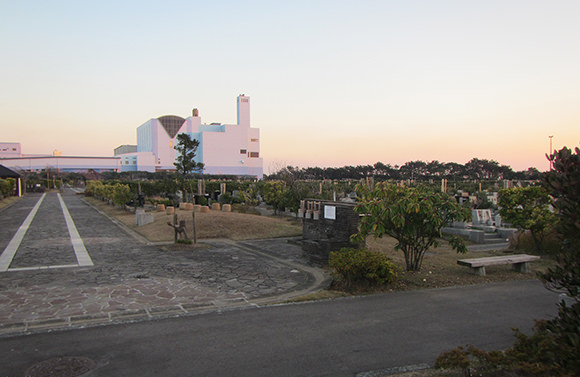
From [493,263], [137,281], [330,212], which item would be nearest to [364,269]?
[330,212]

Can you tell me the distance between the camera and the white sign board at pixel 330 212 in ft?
32.2

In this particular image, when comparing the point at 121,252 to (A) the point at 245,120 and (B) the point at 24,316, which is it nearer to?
(B) the point at 24,316

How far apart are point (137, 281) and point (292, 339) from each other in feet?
14.2

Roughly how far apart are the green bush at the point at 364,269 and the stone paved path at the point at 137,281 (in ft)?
2.45

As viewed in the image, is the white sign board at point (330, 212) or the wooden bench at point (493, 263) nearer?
the wooden bench at point (493, 263)

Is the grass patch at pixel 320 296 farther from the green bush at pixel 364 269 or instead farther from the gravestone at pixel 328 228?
the gravestone at pixel 328 228

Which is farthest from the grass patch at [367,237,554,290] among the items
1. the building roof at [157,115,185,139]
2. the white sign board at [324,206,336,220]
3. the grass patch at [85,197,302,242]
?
the building roof at [157,115,185,139]

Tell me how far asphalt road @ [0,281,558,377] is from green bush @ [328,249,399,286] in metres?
0.70

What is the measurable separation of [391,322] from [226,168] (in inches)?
3294

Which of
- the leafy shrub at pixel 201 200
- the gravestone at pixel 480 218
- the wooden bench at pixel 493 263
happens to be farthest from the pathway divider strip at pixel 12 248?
the gravestone at pixel 480 218

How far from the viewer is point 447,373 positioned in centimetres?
383

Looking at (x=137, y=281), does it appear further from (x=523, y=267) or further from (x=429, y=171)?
(x=429, y=171)

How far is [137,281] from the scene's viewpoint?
7910 mm

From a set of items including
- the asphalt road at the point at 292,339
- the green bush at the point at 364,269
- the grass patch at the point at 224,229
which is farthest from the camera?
the grass patch at the point at 224,229
